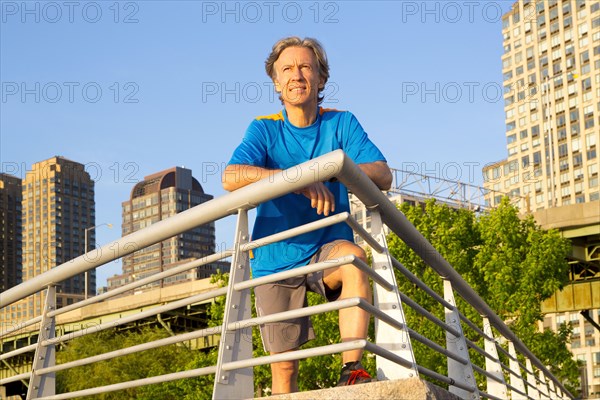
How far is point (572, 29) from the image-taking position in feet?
475

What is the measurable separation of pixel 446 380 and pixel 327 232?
878 millimetres

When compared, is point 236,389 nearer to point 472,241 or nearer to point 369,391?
point 369,391

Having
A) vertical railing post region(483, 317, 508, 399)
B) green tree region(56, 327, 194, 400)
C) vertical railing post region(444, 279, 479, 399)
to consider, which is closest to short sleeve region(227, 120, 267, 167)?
vertical railing post region(444, 279, 479, 399)

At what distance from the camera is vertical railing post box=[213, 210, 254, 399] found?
3.84 meters

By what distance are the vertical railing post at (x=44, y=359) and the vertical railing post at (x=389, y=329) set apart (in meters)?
2.27

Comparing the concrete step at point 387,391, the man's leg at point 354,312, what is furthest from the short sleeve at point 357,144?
the concrete step at point 387,391

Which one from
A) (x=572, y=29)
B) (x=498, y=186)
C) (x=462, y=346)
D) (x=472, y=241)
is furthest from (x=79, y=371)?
(x=498, y=186)

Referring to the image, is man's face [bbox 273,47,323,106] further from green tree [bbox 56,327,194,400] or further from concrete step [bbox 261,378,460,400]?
green tree [bbox 56,327,194,400]

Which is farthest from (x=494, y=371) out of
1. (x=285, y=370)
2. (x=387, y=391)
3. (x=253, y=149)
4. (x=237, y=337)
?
(x=387, y=391)

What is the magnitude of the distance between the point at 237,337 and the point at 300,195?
3.02 feet

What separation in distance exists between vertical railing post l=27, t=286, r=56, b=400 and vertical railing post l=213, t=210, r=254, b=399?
1817 millimetres

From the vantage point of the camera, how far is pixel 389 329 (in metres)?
3.79

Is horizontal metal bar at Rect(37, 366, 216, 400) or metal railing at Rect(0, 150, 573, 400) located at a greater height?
metal railing at Rect(0, 150, 573, 400)

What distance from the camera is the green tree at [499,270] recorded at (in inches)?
987
